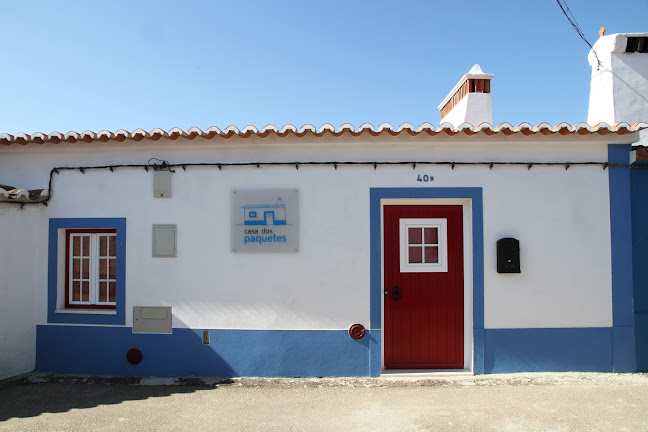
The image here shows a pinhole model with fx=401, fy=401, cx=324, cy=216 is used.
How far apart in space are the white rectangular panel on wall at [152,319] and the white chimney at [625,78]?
7803 mm

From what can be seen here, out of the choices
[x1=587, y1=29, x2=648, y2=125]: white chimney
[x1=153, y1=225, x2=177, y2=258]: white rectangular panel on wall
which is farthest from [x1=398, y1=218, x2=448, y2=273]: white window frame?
[x1=587, y1=29, x2=648, y2=125]: white chimney

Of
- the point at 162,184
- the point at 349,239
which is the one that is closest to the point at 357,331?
the point at 349,239

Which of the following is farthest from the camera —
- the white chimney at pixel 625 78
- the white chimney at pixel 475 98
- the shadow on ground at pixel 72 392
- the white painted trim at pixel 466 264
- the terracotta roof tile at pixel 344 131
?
the white chimney at pixel 475 98

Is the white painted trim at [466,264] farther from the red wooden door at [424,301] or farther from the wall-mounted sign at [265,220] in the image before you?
the wall-mounted sign at [265,220]

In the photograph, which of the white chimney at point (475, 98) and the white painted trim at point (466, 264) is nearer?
the white painted trim at point (466, 264)


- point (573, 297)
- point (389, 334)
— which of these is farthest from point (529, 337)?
point (389, 334)

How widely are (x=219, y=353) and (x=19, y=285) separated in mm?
2819

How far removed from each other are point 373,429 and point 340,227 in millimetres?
2352

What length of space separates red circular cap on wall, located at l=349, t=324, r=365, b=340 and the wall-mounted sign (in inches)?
48.6

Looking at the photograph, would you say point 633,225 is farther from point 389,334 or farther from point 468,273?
point 389,334

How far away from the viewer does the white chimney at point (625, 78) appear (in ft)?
22.9

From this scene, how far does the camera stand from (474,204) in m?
5.17

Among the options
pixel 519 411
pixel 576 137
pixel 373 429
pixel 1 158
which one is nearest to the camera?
pixel 373 429

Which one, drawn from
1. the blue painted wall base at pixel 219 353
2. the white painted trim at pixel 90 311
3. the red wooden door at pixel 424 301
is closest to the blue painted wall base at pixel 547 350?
the red wooden door at pixel 424 301
